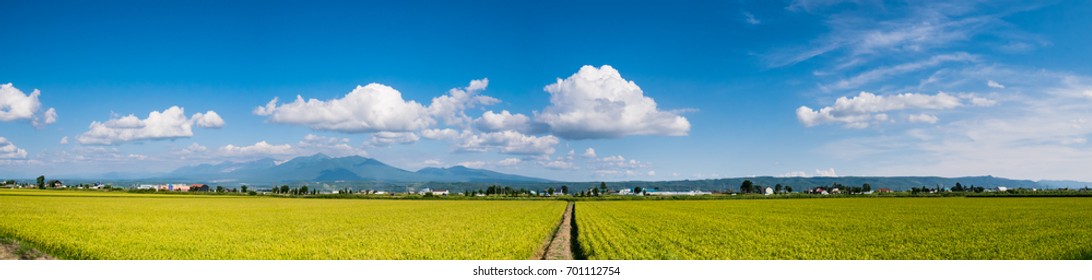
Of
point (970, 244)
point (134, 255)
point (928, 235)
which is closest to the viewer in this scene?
point (134, 255)

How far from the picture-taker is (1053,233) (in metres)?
26.0

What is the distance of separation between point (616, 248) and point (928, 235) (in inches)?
579

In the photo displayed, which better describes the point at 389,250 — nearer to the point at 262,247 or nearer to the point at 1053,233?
the point at 262,247

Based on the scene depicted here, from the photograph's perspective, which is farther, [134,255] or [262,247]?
[262,247]

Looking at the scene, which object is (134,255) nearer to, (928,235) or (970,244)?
(970,244)

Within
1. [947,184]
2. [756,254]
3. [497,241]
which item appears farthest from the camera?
[947,184]

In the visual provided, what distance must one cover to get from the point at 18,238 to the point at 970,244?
33.7m
